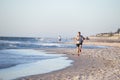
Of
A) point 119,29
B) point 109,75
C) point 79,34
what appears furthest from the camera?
point 119,29

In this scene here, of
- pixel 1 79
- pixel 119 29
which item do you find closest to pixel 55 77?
pixel 1 79

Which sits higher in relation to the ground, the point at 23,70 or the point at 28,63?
the point at 23,70

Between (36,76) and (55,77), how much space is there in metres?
0.82

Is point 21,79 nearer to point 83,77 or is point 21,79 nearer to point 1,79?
point 1,79

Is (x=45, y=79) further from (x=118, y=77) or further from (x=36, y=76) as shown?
(x=118, y=77)

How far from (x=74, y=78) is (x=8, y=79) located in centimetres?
253

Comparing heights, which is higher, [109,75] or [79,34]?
[79,34]

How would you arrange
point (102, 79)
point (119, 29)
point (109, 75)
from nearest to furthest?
point (102, 79) → point (109, 75) → point (119, 29)

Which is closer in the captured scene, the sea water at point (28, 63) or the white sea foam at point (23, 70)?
the white sea foam at point (23, 70)

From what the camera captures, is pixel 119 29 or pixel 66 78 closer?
pixel 66 78

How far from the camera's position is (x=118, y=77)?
10.2 meters

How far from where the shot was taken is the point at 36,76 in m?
11.1

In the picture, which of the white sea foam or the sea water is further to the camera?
the sea water

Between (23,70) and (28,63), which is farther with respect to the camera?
(28,63)
